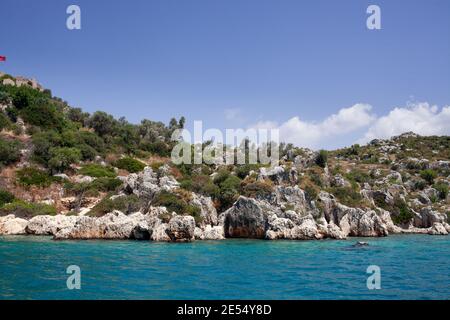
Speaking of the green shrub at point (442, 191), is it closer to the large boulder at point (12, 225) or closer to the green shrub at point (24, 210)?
the green shrub at point (24, 210)

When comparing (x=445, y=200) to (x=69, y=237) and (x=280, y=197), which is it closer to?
(x=280, y=197)

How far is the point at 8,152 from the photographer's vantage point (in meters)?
53.2

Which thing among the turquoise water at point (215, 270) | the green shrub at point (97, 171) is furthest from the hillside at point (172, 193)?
the turquoise water at point (215, 270)

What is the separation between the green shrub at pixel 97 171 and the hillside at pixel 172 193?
8.2 inches

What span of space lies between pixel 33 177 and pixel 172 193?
77.0ft

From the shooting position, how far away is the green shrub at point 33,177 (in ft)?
160

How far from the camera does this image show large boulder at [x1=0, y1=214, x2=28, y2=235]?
36969 mm

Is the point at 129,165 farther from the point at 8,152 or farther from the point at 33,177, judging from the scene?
the point at 8,152

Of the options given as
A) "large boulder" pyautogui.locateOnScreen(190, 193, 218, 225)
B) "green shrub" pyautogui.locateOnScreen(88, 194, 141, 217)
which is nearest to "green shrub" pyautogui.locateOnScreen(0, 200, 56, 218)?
"green shrub" pyautogui.locateOnScreen(88, 194, 141, 217)

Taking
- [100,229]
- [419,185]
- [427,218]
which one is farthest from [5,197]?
[419,185]

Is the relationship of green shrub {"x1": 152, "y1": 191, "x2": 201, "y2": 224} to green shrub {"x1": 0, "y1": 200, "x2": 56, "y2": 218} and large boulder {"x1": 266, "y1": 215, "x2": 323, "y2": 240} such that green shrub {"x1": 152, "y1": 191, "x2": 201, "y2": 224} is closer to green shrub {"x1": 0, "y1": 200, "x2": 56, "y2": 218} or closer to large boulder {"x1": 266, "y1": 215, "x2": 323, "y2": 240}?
large boulder {"x1": 266, "y1": 215, "x2": 323, "y2": 240}

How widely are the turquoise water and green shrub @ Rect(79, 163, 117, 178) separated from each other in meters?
24.0
